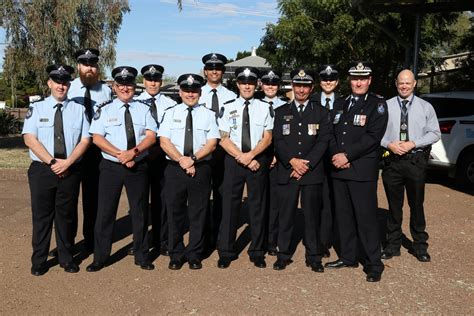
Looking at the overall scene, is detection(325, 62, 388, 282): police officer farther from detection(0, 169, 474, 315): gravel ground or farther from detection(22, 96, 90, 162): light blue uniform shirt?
detection(22, 96, 90, 162): light blue uniform shirt

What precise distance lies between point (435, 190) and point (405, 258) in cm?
434

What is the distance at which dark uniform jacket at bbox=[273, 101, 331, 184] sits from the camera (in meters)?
4.97

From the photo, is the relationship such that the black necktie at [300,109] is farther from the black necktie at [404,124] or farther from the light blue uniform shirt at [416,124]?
the black necktie at [404,124]

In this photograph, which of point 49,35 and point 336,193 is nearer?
point 336,193

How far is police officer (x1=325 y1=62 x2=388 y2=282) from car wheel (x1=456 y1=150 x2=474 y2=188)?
5.16m

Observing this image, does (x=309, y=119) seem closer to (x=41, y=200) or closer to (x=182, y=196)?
(x=182, y=196)

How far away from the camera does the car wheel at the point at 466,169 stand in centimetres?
927

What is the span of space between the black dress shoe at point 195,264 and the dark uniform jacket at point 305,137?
123cm

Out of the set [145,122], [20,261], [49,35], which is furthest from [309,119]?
[49,35]

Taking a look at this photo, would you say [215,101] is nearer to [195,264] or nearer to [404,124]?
[195,264]

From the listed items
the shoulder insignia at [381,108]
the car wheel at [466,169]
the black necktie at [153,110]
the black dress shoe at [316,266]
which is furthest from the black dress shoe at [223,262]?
the car wheel at [466,169]

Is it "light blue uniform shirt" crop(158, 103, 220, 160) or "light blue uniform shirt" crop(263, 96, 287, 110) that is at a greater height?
"light blue uniform shirt" crop(263, 96, 287, 110)

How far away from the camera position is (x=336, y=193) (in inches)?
201

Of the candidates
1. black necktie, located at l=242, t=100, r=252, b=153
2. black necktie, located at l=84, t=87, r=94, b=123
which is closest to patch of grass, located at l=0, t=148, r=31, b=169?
black necktie, located at l=84, t=87, r=94, b=123
